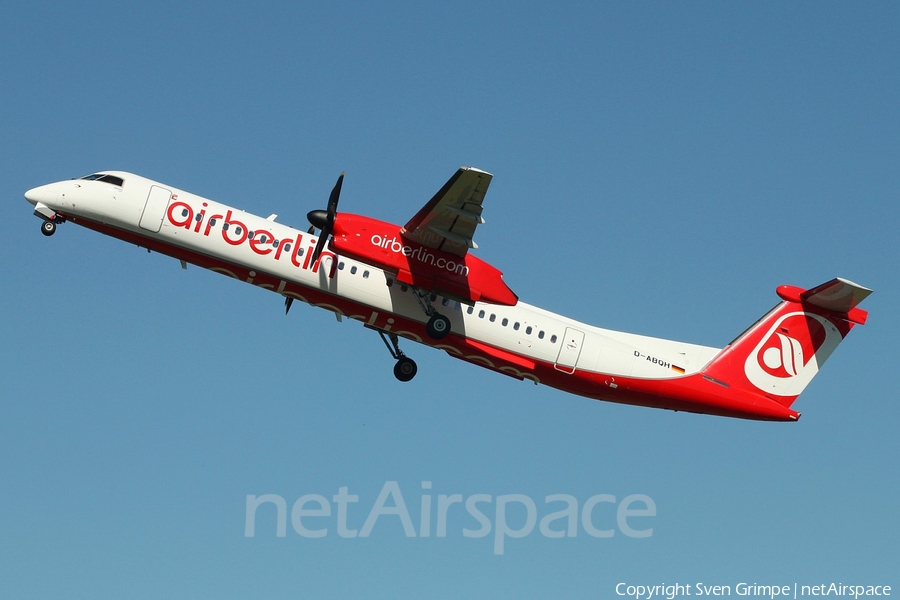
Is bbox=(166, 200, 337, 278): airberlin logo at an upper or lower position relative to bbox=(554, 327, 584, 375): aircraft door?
upper

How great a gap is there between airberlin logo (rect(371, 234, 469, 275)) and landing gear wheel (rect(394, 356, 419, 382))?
126 inches

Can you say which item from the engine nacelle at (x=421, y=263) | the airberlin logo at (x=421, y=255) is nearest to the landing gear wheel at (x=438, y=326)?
the engine nacelle at (x=421, y=263)

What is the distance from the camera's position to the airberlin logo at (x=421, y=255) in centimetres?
2495

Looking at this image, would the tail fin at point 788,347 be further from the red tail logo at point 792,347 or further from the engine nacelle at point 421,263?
the engine nacelle at point 421,263

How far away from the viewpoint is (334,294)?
2552 cm

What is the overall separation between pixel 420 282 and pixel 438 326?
47.7 inches

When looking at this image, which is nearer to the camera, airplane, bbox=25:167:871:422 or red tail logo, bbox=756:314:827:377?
airplane, bbox=25:167:871:422

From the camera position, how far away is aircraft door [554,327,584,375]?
2659 cm

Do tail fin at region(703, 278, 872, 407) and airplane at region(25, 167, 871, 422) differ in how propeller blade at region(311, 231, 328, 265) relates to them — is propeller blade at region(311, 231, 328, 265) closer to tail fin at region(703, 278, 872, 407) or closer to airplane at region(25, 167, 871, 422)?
airplane at region(25, 167, 871, 422)

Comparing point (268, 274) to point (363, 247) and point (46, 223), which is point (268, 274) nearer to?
point (363, 247)

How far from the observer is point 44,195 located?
2509 centimetres

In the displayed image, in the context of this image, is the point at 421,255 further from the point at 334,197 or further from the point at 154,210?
the point at 154,210

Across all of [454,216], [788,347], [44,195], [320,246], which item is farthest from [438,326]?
[44,195]

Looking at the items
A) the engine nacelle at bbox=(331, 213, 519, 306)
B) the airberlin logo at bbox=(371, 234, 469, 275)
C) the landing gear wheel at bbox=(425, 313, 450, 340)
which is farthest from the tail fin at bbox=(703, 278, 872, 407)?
the airberlin logo at bbox=(371, 234, 469, 275)
